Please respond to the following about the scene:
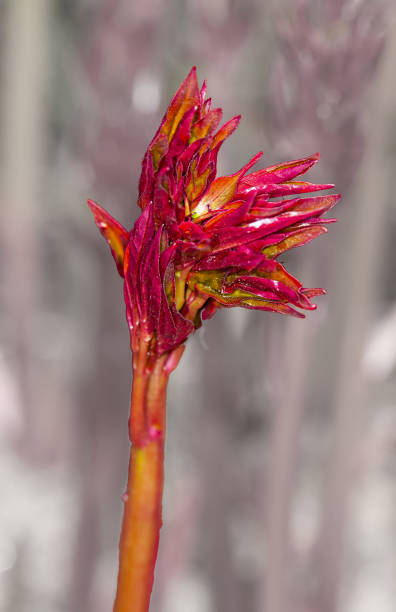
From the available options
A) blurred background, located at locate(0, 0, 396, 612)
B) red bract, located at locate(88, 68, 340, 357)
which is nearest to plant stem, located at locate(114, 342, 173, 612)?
red bract, located at locate(88, 68, 340, 357)

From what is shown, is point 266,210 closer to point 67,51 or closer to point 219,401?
point 219,401

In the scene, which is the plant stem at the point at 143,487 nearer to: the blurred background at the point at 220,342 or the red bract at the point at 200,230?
the red bract at the point at 200,230

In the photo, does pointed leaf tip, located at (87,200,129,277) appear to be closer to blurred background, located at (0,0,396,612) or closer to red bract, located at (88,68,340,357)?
red bract, located at (88,68,340,357)

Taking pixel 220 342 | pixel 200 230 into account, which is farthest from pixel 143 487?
pixel 220 342

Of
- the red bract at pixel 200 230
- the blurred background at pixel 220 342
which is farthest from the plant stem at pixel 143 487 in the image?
the blurred background at pixel 220 342

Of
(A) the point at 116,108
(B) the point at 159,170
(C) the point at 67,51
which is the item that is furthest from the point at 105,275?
(B) the point at 159,170

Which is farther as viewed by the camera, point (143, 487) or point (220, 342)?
point (220, 342)

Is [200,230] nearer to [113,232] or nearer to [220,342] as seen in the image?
[113,232]
